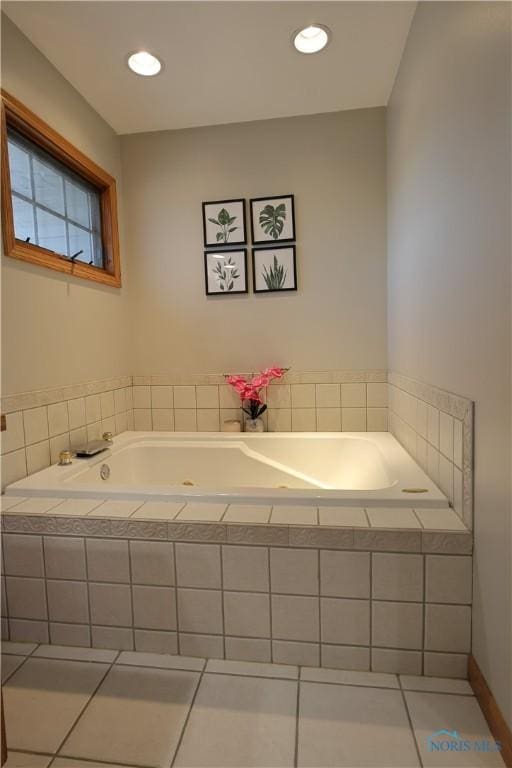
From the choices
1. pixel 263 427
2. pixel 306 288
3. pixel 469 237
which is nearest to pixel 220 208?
pixel 306 288

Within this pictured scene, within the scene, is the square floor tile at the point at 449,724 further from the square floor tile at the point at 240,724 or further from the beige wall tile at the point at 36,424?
→ the beige wall tile at the point at 36,424

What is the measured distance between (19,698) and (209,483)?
120 centimetres

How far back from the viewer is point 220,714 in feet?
3.62

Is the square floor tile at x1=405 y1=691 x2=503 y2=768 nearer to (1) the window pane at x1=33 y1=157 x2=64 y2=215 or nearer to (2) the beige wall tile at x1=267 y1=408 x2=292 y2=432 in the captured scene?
(2) the beige wall tile at x1=267 y1=408 x2=292 y2=432

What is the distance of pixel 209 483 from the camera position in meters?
2.21

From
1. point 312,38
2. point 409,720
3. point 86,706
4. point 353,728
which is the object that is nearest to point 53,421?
point 86,706

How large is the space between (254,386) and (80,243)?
1.28 metres

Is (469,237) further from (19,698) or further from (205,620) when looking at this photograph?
(19,698)

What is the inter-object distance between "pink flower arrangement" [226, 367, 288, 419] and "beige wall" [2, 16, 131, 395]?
77 cm

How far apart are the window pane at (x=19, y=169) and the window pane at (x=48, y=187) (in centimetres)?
5

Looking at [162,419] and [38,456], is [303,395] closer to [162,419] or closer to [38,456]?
[162,419]

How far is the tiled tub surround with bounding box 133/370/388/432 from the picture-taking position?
2.39 metres

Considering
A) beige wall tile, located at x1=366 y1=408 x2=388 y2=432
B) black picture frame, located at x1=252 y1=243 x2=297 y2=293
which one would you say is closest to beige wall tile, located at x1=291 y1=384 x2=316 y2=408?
beige wall tile, located at x1=366 y1=408 x2=388 y2=432

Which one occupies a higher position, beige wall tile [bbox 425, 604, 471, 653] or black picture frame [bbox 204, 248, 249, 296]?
black picture frame [bbox 204, 248, 249, 296]
